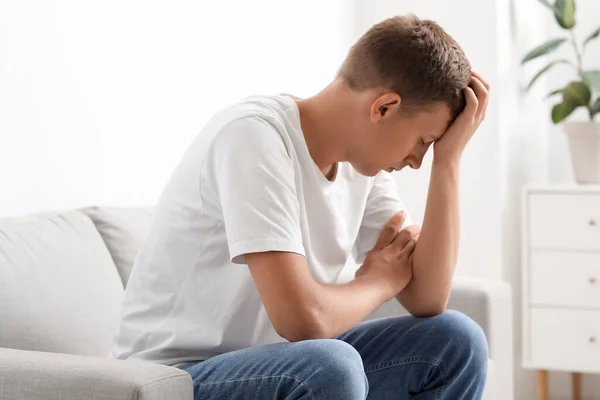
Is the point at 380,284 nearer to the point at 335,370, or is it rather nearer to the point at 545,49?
the point at 335,370

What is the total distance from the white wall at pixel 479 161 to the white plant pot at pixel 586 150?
10.9 inches

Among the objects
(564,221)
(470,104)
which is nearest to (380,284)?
(470,104)

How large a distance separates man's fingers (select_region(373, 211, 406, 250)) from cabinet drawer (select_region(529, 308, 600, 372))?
1.42 m

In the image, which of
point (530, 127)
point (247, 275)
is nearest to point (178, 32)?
point (247, 275)

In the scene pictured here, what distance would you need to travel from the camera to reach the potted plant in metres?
3.07

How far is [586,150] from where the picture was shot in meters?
3.10

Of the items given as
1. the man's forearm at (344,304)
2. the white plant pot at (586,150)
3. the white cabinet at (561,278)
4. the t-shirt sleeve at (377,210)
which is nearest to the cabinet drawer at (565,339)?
the white cabinet at (561,278)

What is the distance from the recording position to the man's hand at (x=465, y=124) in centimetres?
158

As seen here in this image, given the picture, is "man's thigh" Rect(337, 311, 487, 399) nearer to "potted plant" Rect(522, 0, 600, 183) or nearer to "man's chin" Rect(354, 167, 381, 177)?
"man's chin" Rect(354, 167, 381, 177)

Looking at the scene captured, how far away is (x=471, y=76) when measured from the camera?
63.5 inches

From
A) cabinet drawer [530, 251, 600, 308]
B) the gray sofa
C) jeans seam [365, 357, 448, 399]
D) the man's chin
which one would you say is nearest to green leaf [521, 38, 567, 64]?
cabinet drawer [530, 251, 600, 308]

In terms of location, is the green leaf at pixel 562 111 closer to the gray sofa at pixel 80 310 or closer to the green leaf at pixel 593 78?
the green leaf at pixel 593 78

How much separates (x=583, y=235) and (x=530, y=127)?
2.11 ft

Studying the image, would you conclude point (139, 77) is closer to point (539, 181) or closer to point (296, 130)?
point (296, 130)
